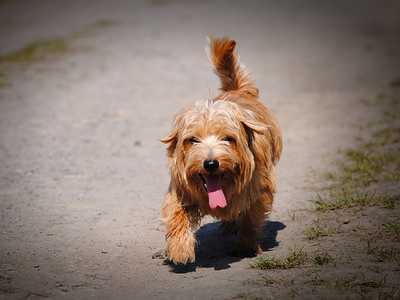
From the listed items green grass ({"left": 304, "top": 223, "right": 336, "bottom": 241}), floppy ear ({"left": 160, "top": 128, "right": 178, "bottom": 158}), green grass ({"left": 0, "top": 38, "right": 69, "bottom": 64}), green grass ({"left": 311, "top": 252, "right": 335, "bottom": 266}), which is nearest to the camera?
green grass ({"left": 311, "top": 252, "right": 335, "bottom": 266})

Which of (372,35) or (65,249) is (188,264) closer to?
(65,249)

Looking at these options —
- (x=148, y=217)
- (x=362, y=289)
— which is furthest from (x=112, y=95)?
(x=362, y=289)

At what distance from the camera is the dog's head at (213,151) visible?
5027mm

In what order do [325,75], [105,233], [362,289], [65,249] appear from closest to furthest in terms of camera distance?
[362,289] < [65,249] < [105,233] < [325,75]

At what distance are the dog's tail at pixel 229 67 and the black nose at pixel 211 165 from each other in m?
1.70

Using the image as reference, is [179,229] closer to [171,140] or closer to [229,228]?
[171,140]

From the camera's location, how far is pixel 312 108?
1113 centimetres

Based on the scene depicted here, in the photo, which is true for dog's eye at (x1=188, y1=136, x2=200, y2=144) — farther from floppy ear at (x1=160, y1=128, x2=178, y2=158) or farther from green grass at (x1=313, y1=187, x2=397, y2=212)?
green grass at (x1=313, y1=187, x2=397, y2=212)

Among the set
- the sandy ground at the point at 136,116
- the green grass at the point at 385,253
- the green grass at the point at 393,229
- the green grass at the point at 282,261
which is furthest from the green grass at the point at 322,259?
the green grass at the point at 393,229

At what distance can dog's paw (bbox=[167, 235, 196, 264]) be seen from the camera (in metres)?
5.16

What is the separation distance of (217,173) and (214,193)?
0.59 feet

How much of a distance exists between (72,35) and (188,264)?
38.2ft

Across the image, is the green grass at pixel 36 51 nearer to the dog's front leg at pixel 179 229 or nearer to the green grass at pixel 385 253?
the dog's front leg at pixel 179 229

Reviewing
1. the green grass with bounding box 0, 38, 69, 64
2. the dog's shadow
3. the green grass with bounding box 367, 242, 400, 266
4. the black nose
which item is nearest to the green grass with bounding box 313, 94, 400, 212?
the dog's shadow
